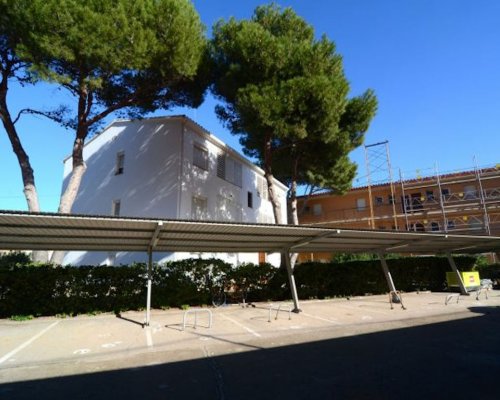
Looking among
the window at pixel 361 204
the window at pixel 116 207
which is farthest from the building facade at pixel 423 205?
the window at pixel 116 207

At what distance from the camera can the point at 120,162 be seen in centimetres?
1934

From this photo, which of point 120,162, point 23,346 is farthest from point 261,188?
point 23,346

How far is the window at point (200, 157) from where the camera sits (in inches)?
742

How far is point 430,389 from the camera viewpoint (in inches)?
176

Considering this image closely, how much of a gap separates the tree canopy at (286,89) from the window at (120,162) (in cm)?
618

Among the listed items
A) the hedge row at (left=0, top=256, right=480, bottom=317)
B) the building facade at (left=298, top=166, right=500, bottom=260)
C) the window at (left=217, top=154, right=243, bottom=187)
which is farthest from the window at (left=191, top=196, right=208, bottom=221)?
the building facade at (left=298, top=166, right=500, bottom=260)

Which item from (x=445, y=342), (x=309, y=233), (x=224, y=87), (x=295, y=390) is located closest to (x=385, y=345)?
(x=445, y=342)

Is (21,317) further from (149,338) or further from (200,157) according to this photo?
(200,157)

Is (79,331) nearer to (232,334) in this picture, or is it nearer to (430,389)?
(232,334)

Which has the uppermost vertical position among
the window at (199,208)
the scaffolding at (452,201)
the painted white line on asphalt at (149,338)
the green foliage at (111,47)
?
the green foliage at (111,47)

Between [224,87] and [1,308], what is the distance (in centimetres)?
1211

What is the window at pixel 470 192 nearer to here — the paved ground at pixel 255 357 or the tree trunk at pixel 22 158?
the paved ground at pixel 255 357

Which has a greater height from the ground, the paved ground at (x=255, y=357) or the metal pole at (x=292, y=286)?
the metal pole at (x=292, y=286)

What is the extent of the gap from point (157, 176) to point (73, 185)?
4604 millimetres
